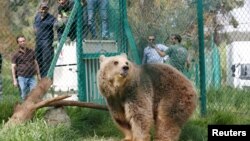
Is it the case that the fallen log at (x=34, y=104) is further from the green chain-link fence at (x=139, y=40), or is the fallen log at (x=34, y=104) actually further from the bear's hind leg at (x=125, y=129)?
the green chain-link fence at (x=139, y=40)

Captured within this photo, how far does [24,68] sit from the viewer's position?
35.9ft

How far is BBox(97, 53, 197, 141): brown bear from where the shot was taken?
21.9 ft

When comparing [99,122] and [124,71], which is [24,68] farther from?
[124,71]

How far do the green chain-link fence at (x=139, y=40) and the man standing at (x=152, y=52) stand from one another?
0.11 metres

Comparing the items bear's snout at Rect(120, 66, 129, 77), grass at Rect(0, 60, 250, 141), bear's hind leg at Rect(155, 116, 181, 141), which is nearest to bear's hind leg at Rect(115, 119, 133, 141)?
bear's hind leg at Rect(155, 116, 181, 141)

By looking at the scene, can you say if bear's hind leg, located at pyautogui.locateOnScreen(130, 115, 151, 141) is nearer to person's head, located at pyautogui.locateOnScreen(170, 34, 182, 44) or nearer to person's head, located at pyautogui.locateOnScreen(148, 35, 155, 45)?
person's head, located at pyautogui.locateOnScreen(170, 34, 182, 44)

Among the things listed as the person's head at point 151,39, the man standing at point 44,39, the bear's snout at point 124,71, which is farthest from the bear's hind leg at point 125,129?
the person's head at point 151,39

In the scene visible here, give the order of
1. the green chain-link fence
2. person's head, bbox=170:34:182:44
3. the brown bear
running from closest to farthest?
the brown bear → the green chain-link fence → person's head, bbox=170:34:182:44

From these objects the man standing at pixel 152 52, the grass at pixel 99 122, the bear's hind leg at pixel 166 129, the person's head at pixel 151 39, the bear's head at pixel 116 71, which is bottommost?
the grass at pixel 99 122

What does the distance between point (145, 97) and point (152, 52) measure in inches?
166

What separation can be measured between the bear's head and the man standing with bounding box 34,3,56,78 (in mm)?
3631

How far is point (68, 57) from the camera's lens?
10.8 m

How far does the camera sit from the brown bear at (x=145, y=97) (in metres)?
6.66

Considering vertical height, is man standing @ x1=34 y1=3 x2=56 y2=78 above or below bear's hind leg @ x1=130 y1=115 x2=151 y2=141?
above
